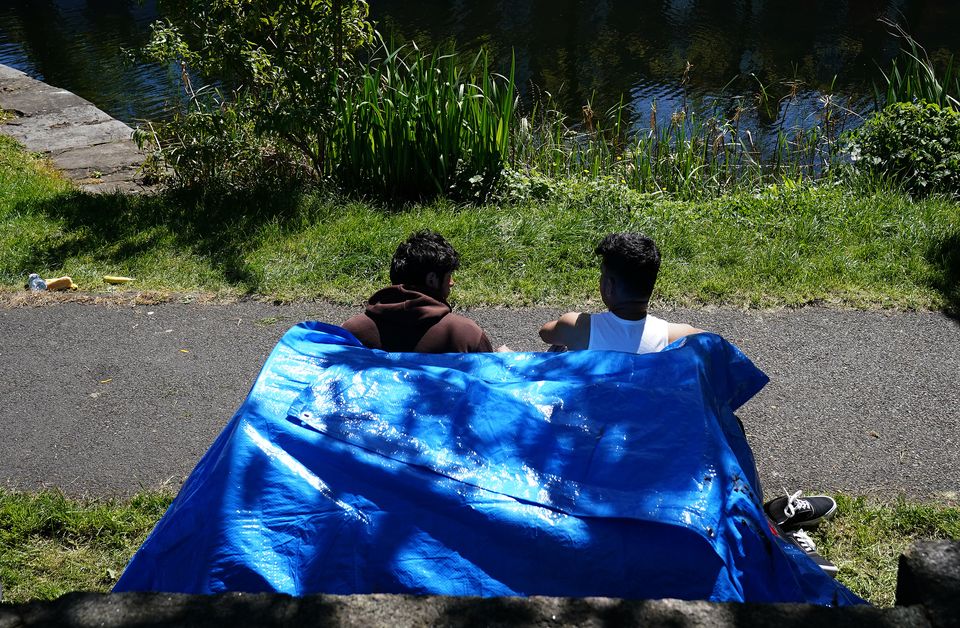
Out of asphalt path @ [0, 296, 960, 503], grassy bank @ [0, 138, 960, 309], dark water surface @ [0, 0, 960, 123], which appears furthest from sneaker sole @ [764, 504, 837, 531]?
dark water surface @ [0, 0, 960, 123]

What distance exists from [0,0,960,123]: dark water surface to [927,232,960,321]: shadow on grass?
4887 mm

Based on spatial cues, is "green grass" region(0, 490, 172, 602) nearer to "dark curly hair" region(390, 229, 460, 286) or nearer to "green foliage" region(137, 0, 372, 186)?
"dark curly hair" region(390, 229, 460, 286)

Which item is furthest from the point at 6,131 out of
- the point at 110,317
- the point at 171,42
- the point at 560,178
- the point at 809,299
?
the point at 809,299

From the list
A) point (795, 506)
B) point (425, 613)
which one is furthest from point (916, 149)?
point (425, 613)

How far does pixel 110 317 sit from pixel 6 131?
600cm

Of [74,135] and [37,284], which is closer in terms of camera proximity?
[37,284]

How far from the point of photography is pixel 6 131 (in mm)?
10508

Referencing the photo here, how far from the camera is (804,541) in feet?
11.9

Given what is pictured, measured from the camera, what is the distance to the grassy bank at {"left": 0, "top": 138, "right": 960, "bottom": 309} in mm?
5965

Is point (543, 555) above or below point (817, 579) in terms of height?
above

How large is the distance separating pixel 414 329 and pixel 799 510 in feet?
5.91

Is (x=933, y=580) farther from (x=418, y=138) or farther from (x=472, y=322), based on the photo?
(x=418, y=138)

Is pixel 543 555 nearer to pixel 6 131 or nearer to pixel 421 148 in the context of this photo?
pixel 421 148

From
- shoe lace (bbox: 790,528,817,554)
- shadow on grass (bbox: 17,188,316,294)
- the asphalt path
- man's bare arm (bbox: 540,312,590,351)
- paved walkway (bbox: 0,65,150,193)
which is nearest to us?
shoe lace (bbox: 790,528,817,554)
